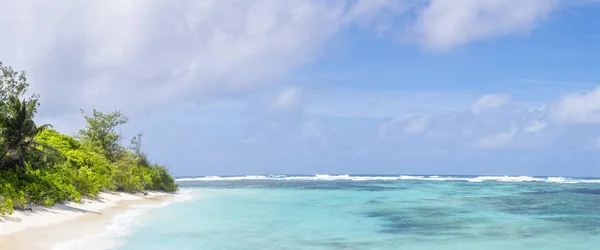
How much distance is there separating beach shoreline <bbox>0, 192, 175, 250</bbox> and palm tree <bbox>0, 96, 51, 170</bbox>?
2750 millimetres

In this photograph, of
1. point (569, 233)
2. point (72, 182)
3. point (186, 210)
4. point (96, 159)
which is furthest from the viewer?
point (96, 159)

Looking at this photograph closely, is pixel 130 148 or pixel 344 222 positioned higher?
pixel 130 148

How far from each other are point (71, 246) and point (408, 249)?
34.7ft

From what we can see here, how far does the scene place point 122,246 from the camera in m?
17.3

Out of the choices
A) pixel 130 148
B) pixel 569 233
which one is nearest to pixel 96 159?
pixel 130 148

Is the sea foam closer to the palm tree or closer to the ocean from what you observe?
the ocean

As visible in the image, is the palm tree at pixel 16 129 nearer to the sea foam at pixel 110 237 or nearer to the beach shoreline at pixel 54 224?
the beach shoreline at pixel 54 224

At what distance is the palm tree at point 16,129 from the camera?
78.4 ft

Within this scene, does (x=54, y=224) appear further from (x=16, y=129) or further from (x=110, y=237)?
(x=16, y=129)

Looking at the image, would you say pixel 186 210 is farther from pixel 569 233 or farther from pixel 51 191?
pixel 569 233

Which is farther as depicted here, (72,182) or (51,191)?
(72,182)

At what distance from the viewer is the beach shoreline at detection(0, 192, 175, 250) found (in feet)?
54.3

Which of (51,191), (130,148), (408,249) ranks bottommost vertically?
(408,249)

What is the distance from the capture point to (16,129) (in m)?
24.2
